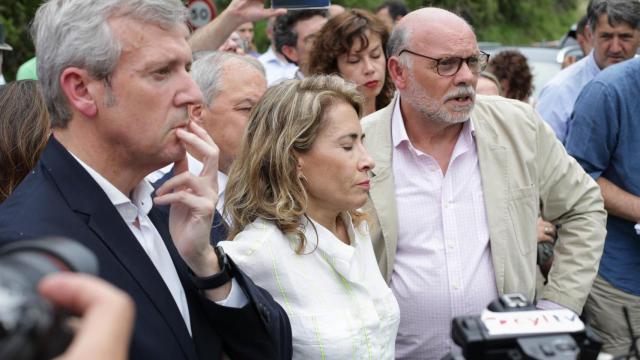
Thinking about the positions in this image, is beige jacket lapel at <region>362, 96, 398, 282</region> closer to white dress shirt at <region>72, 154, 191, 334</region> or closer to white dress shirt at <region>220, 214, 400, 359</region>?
white dress shirt at <region>220, 214, 400, 359</region>

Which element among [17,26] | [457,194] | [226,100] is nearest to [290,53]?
[226,100]

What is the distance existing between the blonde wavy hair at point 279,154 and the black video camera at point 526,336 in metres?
1.35

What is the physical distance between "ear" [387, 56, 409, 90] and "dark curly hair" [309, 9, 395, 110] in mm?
1055

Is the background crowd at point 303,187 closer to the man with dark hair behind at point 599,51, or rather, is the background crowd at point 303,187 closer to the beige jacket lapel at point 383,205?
the beige jacket lapel at point 383,205

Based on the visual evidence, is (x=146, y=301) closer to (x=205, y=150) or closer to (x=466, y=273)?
(x=205, y=150)

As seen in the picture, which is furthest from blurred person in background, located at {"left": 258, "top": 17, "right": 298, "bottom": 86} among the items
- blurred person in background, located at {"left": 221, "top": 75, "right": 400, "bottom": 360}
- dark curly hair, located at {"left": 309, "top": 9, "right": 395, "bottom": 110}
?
blurred person in background, located at {"left": 221, "top": 75, "right": 400, "bottom": 360}

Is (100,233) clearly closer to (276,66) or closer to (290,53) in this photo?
(290,53)

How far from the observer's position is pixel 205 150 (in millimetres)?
2297

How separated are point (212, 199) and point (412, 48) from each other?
1.71 metres

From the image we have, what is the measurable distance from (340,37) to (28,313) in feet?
13.3

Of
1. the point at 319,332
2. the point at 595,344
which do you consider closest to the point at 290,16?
the point at 319,332

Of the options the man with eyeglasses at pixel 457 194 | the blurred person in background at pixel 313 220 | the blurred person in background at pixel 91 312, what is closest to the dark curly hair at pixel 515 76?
the man with eyeglasses at pixel 457 194

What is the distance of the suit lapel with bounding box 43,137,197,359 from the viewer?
1960 mm

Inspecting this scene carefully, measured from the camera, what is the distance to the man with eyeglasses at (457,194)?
10.9 ft
